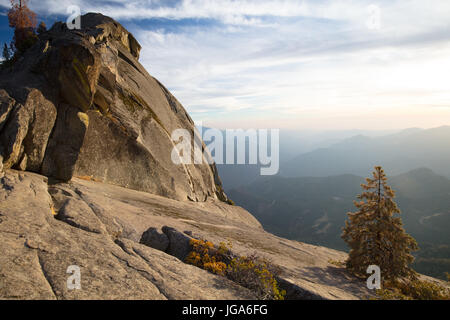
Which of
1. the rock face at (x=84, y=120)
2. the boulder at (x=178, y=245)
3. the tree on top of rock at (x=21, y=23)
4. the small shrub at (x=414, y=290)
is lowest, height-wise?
the small shrub at (x=414, y=290)

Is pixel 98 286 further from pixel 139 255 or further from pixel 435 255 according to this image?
pixel 435 255

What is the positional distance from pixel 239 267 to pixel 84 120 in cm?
1524

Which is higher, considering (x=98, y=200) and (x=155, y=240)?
(x=98, y=200)

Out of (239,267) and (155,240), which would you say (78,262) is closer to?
(155,240)

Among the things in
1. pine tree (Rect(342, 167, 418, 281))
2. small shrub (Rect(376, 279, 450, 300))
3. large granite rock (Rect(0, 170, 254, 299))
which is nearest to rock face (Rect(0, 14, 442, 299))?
large granite rock (Rect(0, 170, 254, 299))

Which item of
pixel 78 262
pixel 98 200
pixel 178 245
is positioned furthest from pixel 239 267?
pixel 98 200

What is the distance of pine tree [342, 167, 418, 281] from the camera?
46.5 ft

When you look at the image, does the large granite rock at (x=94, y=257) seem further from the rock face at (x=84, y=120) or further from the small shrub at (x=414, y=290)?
the rock face at (x=84, y=120)

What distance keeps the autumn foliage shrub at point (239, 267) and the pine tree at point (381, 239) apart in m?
7.81

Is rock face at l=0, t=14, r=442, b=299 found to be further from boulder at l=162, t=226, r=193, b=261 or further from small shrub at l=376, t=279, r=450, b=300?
small shrub at l=376, t=279, r=450, b=300

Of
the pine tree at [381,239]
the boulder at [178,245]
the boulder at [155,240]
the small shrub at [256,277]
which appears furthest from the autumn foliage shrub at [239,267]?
the pine tree at [381,239]

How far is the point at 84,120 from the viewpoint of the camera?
17.5 meters

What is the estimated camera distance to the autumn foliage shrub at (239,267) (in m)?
8.62
